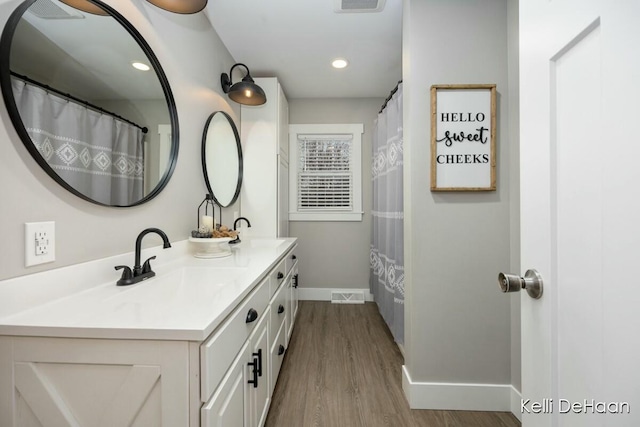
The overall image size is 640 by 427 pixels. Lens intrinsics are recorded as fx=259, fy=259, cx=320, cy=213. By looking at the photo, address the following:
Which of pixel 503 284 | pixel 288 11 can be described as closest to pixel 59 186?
pixel 503 284

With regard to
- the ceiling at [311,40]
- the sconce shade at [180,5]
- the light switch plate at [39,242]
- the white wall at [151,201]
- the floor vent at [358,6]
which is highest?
the ceiling at [311,40]

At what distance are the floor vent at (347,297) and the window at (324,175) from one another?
0.89 meters

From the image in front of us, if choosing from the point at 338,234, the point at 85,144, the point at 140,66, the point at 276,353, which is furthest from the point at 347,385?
the point at 140,66

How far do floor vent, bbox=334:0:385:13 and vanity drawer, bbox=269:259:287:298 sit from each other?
1.72 m

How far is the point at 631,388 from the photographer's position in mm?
403

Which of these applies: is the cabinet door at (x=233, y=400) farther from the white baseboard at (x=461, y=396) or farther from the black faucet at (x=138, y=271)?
the white baseboard at (x=461, y=396)

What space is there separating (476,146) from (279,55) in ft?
5.93

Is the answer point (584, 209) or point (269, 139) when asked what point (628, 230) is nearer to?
point (584, 209)

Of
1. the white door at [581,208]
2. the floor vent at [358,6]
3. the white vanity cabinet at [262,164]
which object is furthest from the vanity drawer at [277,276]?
the floor vent at [358,6]

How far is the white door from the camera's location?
415 mm

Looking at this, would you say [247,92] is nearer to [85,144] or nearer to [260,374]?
[85,144]

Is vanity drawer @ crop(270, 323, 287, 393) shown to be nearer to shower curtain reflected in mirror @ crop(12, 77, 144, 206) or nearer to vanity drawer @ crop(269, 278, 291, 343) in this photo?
vanity drawer @ crop(269, 278, 291, 343)

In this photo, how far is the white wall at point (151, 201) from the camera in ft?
2.40

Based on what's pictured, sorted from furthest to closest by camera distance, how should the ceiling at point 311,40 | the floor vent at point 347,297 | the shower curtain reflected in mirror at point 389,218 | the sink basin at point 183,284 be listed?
the floor vent at point 347,297, the shower curtain reflected in mirror at point 389,218, the ceiling at point 311,40, the sink basin at point 183,284
